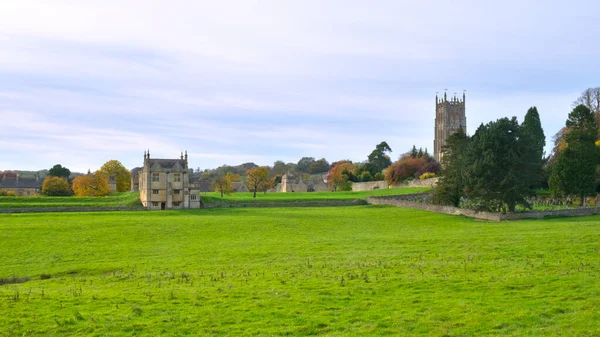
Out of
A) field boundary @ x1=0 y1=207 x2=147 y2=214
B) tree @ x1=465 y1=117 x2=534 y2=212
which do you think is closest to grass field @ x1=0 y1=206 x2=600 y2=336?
tree @ x1=465 y1=117 x2=534 y2=212

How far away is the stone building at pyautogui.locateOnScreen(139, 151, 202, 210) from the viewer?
69500 mm

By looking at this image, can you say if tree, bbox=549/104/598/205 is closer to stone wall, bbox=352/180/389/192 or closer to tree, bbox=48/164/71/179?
stone wall, bbox=352/180/389/192

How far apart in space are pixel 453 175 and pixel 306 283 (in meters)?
41.2

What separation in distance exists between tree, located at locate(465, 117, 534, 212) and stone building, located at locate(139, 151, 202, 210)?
113 ft

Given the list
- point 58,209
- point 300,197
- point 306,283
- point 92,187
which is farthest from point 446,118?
point 306,283

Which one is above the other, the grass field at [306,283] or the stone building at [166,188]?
the stone building at [166,188]

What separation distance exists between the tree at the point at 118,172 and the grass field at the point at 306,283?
246ft

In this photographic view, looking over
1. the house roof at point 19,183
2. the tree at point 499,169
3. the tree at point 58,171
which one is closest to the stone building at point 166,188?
the tree at point 499,169

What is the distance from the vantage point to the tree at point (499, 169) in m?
48.3

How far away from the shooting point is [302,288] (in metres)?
19.3

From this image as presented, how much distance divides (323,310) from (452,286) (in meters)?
4.95

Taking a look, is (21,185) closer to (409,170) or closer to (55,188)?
(55,188)

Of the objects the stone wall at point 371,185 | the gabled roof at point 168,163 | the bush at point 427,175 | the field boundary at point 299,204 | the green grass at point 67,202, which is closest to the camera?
the green grass at point 67,202

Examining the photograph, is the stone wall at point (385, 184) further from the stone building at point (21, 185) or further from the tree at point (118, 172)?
the stone building at point (21, 185)
